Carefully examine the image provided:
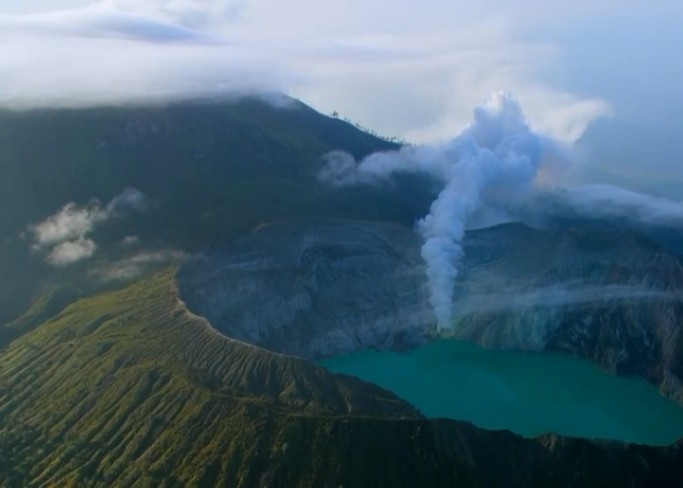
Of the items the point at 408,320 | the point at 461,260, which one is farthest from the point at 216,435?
the point at 461,260

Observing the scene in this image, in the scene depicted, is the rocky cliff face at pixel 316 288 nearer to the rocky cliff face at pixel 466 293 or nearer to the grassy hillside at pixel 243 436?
the rocky cliff face at pixel 466 293

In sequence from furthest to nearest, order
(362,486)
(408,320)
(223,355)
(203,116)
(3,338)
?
(203,116)
(408,320)
(3,338)
(223,355)
(362,486)

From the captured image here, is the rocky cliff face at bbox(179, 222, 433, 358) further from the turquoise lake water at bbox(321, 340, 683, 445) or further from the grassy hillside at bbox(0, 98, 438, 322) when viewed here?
the grassy hillside at bbox(0, 98, 438, 322)

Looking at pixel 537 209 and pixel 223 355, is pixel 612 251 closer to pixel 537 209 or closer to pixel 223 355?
pixel 537 209

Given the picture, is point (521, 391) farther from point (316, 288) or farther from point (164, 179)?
point (164, 179)

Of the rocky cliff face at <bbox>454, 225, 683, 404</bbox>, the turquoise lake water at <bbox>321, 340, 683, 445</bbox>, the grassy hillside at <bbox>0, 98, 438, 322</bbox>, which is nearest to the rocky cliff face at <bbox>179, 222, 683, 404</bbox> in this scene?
the rocky cliff face at <bbox>454, 225, 683, 404</bbox>

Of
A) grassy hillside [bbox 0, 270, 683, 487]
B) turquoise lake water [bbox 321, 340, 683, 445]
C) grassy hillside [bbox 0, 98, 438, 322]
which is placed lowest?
turquoise lake water [bbox 321, 340, 683, 445]
